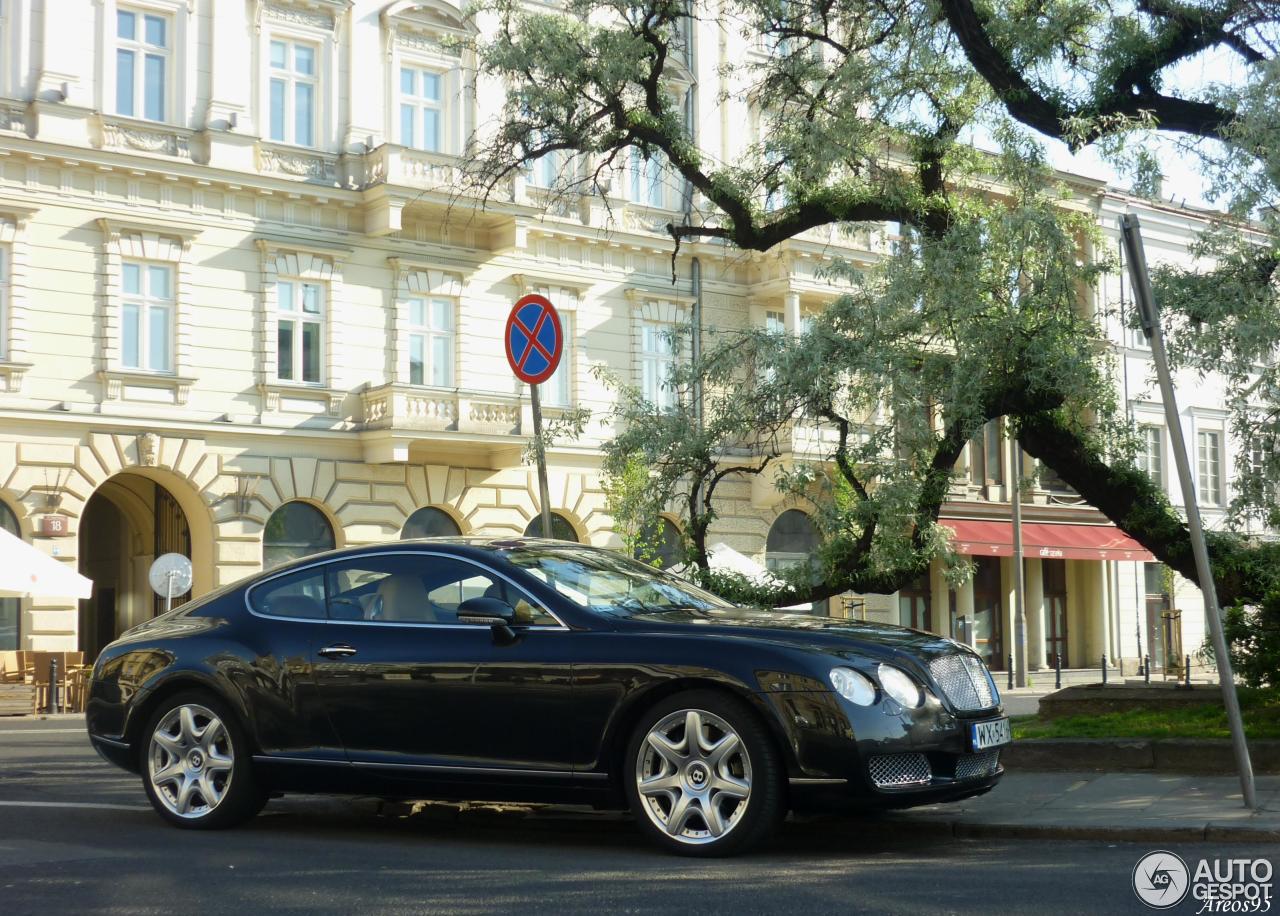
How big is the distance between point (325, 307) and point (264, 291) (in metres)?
1.22

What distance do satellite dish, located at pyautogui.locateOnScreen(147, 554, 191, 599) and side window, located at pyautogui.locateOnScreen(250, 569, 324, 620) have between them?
1674cm

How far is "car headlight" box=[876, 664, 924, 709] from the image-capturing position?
24.6ft

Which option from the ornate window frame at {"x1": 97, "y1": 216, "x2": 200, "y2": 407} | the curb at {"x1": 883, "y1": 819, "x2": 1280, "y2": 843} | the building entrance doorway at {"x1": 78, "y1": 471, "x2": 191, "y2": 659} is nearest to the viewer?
the curb at {"x1": 883, "y1": 819, "x2": 1280, "y2": 843}

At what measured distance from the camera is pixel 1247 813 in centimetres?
845

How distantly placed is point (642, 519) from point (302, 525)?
15.4 m

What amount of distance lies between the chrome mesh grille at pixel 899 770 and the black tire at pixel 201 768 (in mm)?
3344

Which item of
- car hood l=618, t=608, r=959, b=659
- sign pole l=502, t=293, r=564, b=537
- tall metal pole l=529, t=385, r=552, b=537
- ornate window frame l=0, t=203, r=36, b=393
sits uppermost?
ornate window frame l=0, t=203, r=36, b=393

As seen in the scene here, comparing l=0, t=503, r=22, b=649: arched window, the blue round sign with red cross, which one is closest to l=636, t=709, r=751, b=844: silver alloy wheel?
the blue round sign with red cross

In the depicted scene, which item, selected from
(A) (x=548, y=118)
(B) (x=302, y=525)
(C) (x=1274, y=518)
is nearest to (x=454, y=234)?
(B) (x=302, y=525)

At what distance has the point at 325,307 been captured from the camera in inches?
1185

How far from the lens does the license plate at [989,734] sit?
776 cm

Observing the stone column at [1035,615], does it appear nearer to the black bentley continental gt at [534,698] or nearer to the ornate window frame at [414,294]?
the ornate window frame at [414,294]

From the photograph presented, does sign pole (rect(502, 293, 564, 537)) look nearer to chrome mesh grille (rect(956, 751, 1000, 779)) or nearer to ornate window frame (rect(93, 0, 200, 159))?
chrome mesh grille (rect(956, 751, 1000, 779))

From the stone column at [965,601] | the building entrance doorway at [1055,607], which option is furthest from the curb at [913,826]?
the building entrance doorway at [1055,607]
